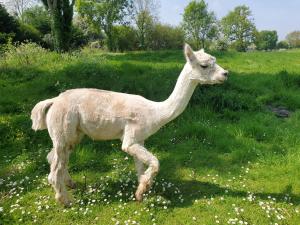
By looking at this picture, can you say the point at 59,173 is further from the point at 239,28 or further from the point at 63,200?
the point at 239,28

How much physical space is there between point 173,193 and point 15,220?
2.58m

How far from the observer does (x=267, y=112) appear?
996 cm

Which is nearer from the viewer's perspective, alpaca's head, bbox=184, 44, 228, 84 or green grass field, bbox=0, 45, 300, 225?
alpaca's head, bbox=184, 44, 228, 84

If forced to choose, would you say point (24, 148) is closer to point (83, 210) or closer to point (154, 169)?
point (83, 210)

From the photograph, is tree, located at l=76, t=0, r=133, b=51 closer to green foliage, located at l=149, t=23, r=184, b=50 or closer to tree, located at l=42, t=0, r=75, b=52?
green foliage, located at l=149, t=23, r=184, b=50

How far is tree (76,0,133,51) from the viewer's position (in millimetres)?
43500

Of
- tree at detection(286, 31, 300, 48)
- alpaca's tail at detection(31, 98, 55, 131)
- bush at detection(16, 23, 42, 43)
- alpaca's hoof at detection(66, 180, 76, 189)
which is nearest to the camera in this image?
alpaca's tail at detection(31, 98, 55, 131)

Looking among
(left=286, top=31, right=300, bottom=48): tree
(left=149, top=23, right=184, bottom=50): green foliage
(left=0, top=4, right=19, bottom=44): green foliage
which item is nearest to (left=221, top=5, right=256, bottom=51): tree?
(left=149, top=23, right=184, bottom=50): green foliage

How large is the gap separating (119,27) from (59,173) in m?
42.9

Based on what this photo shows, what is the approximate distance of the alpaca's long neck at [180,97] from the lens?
504 cm

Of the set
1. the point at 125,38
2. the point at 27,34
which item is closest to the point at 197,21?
the point at 125,38

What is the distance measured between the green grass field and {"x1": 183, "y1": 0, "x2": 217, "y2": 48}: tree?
47677 mm

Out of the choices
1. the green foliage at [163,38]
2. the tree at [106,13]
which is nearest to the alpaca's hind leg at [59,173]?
A: the tree at [106,13]

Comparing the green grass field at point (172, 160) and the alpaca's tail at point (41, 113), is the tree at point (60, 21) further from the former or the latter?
the alpaca's tail at point (41, 113)
